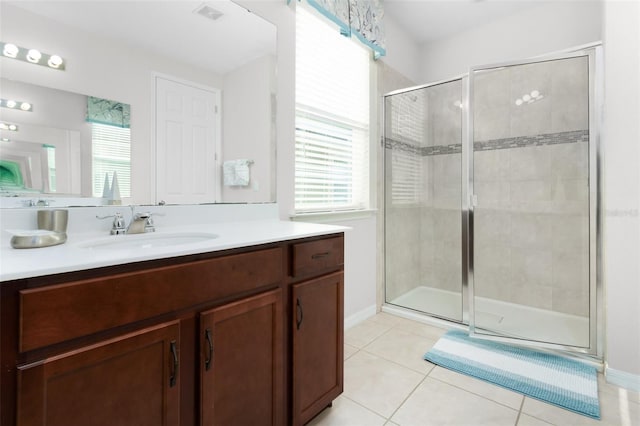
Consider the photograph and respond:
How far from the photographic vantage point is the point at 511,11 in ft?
9.23

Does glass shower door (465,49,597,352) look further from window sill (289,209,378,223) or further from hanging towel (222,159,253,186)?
hanging towel (222,159,253,186)

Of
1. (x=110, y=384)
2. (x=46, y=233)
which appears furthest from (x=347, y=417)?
(x=46, y=233)

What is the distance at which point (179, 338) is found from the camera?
905 mm

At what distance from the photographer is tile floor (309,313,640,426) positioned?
1440 millimetres

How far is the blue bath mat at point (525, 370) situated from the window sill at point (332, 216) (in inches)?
42.1

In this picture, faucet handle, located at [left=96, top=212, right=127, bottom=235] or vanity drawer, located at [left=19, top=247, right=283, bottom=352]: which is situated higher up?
faucet handle, located at [left=96, top=212, right=127, bottom=235]

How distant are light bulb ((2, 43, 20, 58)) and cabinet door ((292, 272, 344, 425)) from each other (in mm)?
1296

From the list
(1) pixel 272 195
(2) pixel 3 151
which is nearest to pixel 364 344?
(1) pixel 272 195

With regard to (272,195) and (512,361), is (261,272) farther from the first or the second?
(512,361)

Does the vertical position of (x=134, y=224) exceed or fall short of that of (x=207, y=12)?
it falls short

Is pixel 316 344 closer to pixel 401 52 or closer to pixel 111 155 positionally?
pixel 111 155

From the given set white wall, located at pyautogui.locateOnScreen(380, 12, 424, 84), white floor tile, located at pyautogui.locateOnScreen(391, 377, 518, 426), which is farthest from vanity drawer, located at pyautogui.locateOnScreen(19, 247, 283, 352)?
white wall, located at pyautogui.locateOnScreen(380, 12, 424, 84)

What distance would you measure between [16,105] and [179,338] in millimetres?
994

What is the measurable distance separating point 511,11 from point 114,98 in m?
3.30
